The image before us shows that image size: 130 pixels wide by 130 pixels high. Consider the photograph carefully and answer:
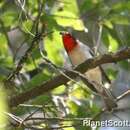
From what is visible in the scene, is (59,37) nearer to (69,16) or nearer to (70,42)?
(69,16)

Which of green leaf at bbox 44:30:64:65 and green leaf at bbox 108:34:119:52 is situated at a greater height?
green leaf at bbox 44:30:64:65

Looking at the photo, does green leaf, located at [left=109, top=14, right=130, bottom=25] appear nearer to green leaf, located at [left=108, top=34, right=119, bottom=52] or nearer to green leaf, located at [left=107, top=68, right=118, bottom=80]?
A: green leaf, located at [left=108, top=34, right=119, bottom=52]

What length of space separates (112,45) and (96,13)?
234 millimetres

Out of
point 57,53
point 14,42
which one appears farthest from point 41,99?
point 14,42

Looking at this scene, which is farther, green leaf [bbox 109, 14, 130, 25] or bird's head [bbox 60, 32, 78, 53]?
bird's head [bbox 60, 32, 78, 53]

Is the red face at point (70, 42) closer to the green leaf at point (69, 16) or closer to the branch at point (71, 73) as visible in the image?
the green leaf at point (69, 16)

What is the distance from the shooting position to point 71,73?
1785mm

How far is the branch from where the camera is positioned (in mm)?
1672

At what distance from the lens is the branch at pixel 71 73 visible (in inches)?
65.8

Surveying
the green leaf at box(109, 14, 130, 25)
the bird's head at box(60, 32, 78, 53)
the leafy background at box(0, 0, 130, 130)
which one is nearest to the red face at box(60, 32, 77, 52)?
the bird's head at box(60, 32, 78, 53)

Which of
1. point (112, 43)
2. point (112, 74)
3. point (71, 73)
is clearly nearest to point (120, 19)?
point (112, 43)

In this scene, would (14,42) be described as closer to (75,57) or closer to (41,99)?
(75,57)

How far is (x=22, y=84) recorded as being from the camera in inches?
90.0

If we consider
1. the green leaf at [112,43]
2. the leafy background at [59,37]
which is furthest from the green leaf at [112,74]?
the green leaf at [112,43]
